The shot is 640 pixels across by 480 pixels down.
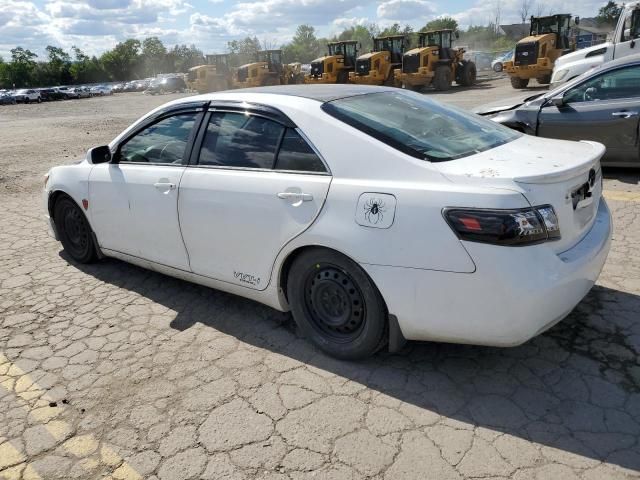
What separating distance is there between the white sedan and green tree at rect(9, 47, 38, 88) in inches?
3711

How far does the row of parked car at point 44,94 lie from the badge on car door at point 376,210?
179ft

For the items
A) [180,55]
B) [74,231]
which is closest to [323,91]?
[74,231]

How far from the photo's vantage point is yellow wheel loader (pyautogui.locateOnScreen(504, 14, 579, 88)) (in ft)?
66.6

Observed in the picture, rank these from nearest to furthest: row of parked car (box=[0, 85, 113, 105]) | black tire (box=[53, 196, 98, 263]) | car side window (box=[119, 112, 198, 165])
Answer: car side window (box=[119, 112, 198, 165])
black tire (box=[53, 196, 98, 263])
row of parked car (box=[0, 85, 113, 105])

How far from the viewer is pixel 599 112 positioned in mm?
6480

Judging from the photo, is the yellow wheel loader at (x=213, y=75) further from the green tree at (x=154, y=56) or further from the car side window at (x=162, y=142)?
the green tree at (x=154, y=56)

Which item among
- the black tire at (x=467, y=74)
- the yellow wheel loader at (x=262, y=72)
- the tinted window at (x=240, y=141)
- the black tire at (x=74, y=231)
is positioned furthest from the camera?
the yellow wheel loader at (x=262, y=72)

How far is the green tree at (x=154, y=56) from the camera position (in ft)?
301

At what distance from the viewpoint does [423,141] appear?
9.62 ft

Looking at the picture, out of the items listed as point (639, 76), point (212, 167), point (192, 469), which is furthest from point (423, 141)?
point (639, 76)

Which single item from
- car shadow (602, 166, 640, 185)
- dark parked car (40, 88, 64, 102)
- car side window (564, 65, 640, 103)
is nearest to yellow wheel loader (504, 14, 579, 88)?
car shadow (602, 166, 640, 185)

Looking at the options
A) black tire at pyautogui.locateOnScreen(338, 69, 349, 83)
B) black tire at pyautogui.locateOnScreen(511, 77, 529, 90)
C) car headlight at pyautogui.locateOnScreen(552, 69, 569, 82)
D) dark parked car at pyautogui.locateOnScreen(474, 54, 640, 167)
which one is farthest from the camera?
black tire at pyautogui.locateOnScreen(338, 69, 349, 83)

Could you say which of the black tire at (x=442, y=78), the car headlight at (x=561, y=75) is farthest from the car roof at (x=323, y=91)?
the black tire at (x=442, y=78)

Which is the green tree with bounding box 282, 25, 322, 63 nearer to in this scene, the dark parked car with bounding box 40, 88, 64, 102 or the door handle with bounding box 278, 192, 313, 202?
the dark parked car with bounding box 40, 88, 64, 102
